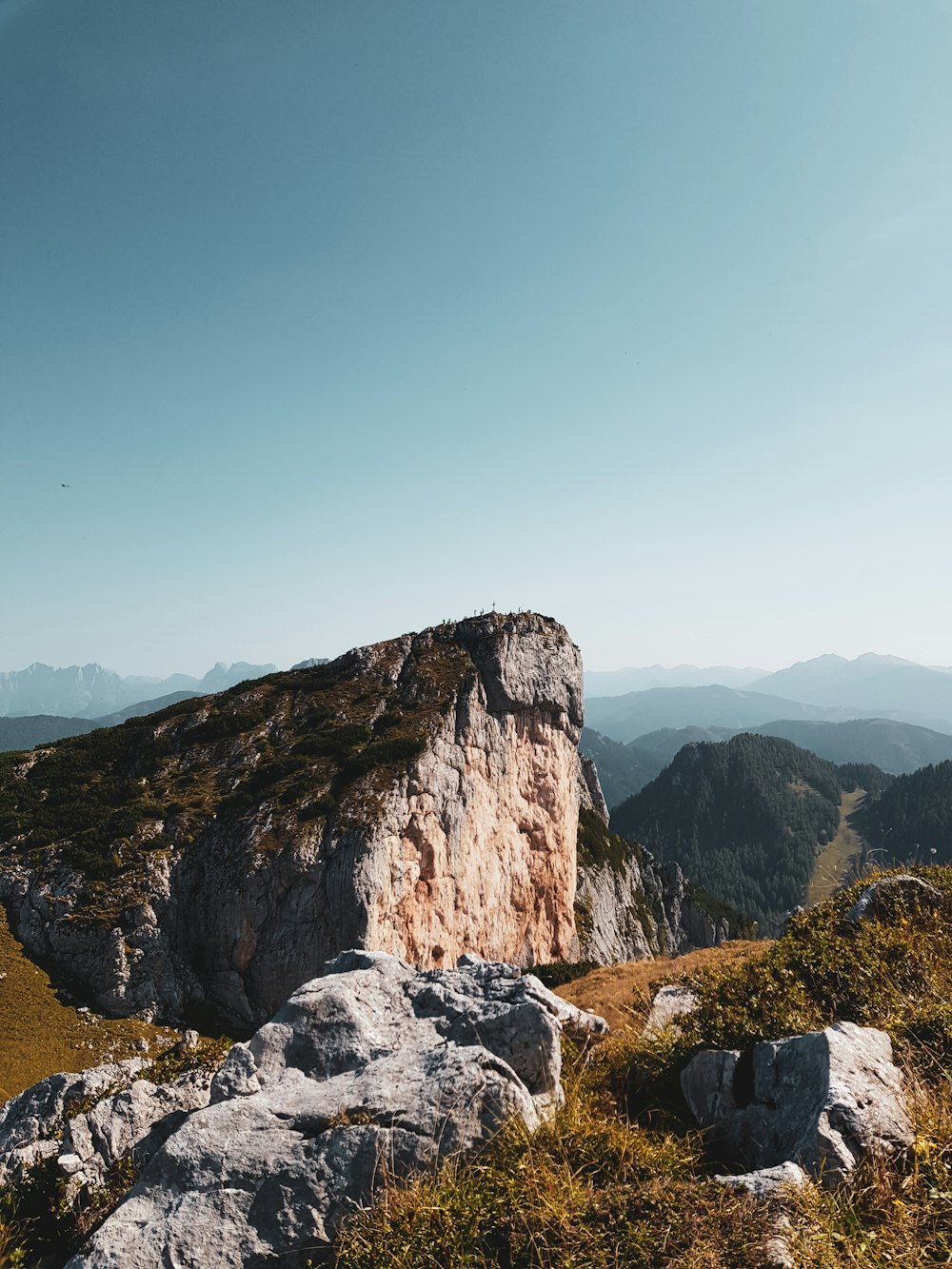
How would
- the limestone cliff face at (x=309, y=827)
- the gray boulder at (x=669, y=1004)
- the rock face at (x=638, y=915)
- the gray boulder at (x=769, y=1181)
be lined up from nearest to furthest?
the gray boulder at (x=769, y=1181)
the gray boulder at (x=669, y=1004)
the limestone cliff face at (x=309, y=827)
the rock face at (x=638, y=915)

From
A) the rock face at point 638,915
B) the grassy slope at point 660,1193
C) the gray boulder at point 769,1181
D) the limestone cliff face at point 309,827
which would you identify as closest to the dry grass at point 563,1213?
the grassy slope at point 660,1193

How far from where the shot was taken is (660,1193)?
16.0 feet

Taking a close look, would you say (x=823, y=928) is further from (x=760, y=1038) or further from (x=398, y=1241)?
(x=398, y=1241)

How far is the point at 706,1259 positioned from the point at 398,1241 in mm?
2459

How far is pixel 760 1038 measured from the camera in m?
7.71

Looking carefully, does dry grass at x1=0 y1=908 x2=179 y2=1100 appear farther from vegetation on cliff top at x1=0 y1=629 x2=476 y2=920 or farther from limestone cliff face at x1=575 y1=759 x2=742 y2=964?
limestone cliff face at x1=575 y1=759 x2=742 y2=964

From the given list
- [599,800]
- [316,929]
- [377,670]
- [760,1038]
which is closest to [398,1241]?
[760,1038]

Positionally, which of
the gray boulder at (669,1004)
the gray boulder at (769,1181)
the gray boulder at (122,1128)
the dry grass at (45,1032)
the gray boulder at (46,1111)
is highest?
the gray boulder at (769,1181)

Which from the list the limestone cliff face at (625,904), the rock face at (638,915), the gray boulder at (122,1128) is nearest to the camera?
the gray boulder at (122,1128)

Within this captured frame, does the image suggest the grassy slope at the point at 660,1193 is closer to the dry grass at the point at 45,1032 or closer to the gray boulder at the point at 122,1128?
the gray boulder at the point at 122,1128

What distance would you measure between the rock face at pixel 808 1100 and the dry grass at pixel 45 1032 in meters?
22.6

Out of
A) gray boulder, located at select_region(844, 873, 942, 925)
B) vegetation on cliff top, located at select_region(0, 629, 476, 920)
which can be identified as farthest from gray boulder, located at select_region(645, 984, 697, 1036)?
vegetation on cliff top, located at select_region(0, 629, 476, 920)

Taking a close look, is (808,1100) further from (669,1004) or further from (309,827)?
(309,827)

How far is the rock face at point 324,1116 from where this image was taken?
5.32 metres
